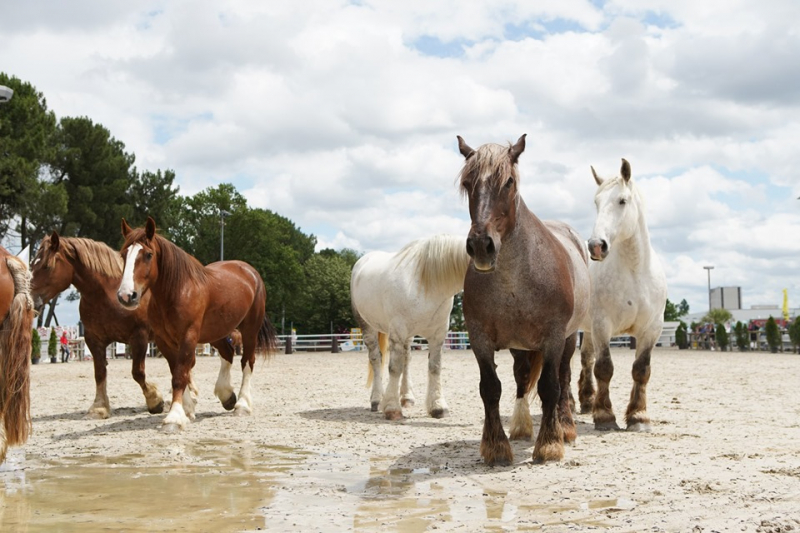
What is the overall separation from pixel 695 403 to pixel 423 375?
813cm

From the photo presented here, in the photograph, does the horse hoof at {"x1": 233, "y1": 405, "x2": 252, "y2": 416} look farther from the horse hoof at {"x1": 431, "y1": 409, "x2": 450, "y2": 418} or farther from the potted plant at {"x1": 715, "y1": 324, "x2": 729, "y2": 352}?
the potted plant at {"x1": 715, "y1": 324, "x2": 729, "y2": 352}

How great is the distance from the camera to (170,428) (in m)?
8.29

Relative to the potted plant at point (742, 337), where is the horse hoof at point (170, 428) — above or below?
below

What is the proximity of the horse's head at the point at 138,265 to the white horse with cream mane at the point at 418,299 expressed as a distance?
277 cm

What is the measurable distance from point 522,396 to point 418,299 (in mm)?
2470

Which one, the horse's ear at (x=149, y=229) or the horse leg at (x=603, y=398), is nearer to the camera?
the horse leg at (x=603, y=398)

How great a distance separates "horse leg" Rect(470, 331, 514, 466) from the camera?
595cm

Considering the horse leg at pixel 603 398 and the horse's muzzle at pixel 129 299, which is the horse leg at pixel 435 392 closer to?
the horse leg at pixel 603 398

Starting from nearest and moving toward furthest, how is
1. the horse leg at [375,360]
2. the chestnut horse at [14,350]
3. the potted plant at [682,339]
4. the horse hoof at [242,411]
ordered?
the chestnut horse at [14,350], the horse hoof at [242,411], the horse leg at [375,360], the potted plant at [682,339]

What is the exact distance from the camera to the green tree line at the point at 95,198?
35781 millimetres

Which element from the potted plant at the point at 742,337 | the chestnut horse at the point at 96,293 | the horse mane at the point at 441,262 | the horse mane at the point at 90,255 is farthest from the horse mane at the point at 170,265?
the potted plant at the point at 742,337

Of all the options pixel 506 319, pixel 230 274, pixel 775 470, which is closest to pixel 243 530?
pixel 506 319

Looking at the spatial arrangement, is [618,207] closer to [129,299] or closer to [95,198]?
[129,299]

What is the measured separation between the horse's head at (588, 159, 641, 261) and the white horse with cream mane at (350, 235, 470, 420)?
5.81ft
